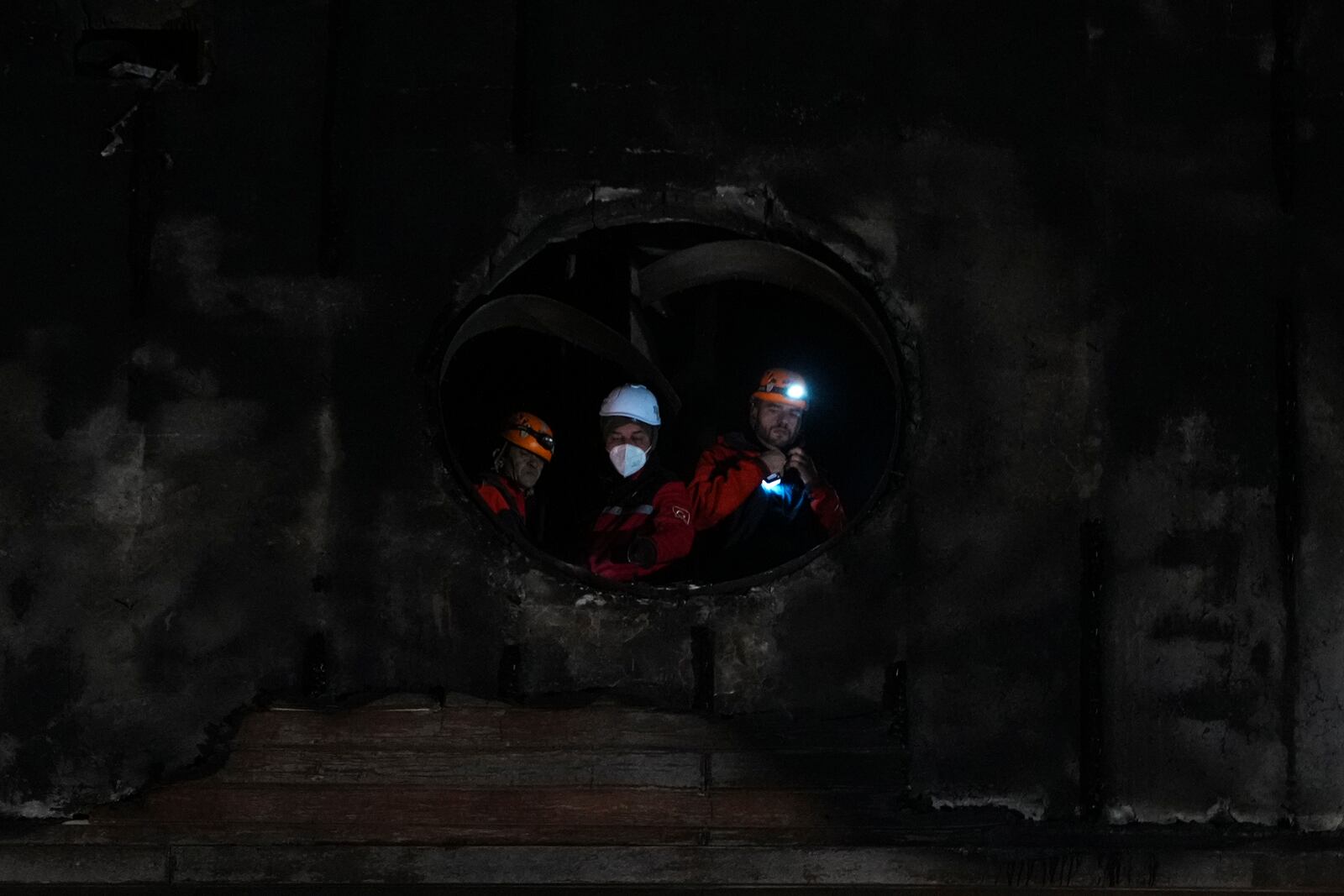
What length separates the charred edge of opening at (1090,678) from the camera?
5770mm

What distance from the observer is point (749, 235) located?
6047mm

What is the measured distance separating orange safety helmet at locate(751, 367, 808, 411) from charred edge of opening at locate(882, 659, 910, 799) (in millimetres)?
1994

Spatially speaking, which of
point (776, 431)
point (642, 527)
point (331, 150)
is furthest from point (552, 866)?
point (331, 150)

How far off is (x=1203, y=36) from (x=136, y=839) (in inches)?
213

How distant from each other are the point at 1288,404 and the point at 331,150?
402 cm

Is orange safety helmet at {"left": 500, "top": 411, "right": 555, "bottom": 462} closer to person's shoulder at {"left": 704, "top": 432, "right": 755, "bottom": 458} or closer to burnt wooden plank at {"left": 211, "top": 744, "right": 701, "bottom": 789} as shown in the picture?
person's shoulder at {"left": 704, "top": 432, "right": 755, "bottom": 458}

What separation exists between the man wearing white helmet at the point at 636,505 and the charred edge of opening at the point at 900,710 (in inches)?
54.0

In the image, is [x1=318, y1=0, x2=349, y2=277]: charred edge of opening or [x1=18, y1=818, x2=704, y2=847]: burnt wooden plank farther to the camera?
[x1=318, y1=0, x2=349, y2=277]: charred edge of opening

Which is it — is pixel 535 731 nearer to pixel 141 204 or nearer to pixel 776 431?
pixel 776 431

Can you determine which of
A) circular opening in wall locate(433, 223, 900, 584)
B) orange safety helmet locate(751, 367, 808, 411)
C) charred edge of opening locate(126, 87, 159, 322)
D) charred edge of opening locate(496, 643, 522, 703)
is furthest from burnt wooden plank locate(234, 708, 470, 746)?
orange safety helmet locate(751, 367, 808, 411)

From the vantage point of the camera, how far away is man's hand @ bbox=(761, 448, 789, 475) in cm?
716

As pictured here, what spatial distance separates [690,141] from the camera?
594 cm

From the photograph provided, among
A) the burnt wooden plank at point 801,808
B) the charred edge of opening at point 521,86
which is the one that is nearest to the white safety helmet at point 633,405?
the charred edge of opening at point 521,86

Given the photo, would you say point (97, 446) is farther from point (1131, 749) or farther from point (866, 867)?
point (1131, 749)
